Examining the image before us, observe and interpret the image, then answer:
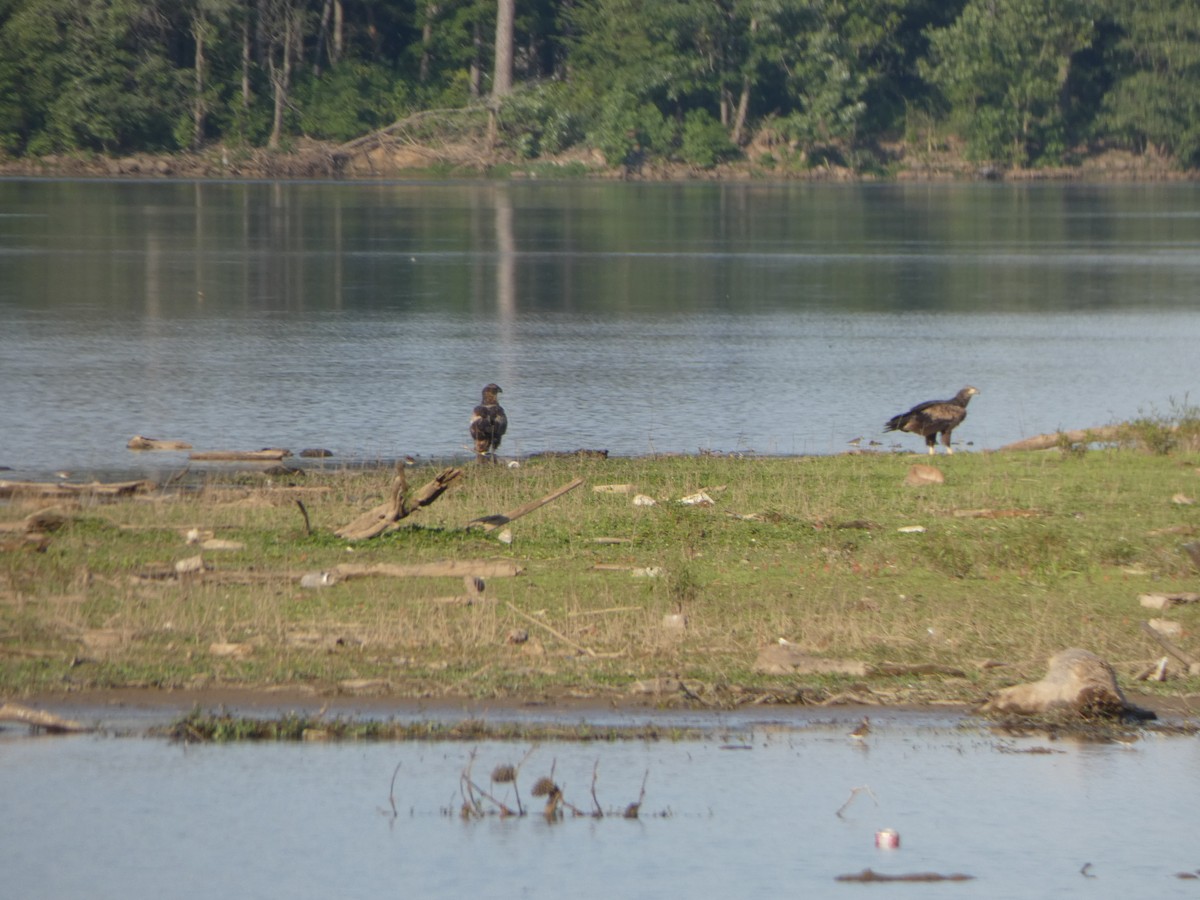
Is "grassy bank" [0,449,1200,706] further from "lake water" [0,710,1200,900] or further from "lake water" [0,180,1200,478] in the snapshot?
"lake water" [0,180,1200,478]

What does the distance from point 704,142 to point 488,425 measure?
267ft

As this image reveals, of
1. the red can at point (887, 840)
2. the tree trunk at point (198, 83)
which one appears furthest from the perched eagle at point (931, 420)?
the tree trunk at point (198, 83)

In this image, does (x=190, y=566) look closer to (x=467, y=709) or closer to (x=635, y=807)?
(x=467, y=709)

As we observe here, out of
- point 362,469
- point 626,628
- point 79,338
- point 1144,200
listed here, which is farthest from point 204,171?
point 626,628

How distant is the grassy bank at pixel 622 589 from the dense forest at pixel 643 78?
268 feet

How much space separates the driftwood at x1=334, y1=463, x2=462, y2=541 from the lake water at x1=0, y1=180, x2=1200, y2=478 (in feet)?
23.7

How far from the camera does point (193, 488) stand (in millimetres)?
19672

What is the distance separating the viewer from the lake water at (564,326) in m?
26.2

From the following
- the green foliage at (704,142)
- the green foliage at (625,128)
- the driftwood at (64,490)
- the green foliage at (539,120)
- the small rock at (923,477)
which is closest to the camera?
the driftwood at (64,490)

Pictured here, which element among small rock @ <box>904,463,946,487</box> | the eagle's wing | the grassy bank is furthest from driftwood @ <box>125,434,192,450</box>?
small rock @ <box>904,463,946,487</box>

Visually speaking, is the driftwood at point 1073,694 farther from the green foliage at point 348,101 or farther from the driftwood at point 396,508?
the green foliage at point 348,101

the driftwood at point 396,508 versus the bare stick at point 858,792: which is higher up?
the driftwood at point 396,508

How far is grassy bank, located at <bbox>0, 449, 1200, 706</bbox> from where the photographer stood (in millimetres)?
11641

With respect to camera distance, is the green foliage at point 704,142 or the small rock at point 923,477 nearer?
the small rock at point 923,477
